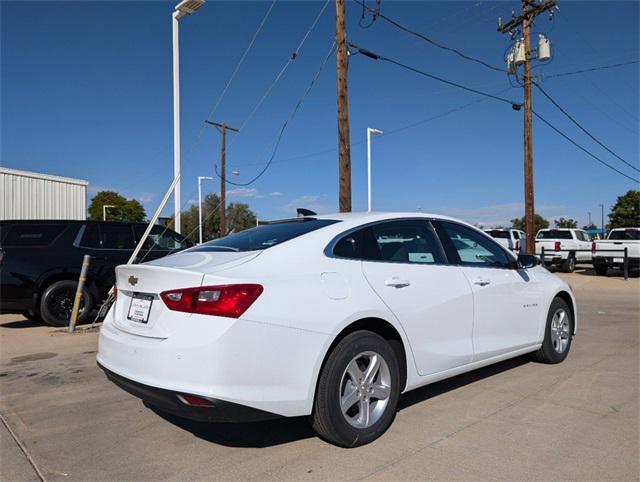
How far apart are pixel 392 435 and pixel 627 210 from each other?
74.8 metres

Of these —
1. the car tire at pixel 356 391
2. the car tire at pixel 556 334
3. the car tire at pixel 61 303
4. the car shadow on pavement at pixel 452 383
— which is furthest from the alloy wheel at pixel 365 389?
the car tire at pixel 61 303

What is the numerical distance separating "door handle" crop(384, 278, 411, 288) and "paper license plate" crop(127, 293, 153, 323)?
160 centimetres

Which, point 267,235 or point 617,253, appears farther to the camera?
point 617,253

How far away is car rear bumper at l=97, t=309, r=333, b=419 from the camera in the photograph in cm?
274

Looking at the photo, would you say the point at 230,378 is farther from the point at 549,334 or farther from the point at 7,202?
the point at 7,202

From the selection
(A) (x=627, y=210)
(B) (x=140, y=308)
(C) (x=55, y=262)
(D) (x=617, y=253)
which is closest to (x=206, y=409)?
(B) (x=140, y=308)

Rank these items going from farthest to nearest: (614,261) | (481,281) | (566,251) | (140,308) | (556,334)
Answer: (566,251) → (614,261) → (556,334) → (481,281) → (140,308)

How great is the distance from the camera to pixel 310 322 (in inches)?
117

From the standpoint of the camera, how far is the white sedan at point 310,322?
280 centimetres

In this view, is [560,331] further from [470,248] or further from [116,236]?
[116,236]

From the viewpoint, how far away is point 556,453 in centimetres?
319

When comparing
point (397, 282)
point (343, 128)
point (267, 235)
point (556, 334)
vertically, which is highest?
point (343, 128)

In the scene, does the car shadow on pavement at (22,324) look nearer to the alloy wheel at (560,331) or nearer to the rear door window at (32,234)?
the rear door window at (32,234)

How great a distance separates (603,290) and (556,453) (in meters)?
12.7
